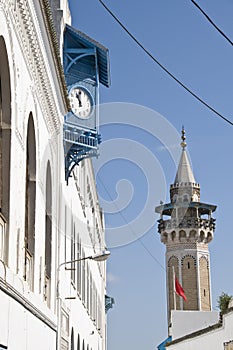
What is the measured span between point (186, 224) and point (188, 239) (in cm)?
147

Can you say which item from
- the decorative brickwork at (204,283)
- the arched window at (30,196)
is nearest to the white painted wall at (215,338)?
the arched window at (30,196)

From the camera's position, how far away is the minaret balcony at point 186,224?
231ft

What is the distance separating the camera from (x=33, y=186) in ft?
42.8

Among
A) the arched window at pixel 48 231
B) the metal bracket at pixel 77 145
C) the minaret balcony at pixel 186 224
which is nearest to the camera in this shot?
the arched window at pixel 48 231

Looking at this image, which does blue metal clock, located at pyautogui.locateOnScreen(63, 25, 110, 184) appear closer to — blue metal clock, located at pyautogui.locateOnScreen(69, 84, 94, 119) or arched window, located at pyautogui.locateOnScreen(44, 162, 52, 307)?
blue metal clock, located at pyautogui.locateOnScreen(69, 84, 94, 119)

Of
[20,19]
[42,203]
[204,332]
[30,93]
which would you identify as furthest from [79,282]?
[20,19]

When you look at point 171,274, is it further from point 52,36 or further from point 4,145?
point 4,145

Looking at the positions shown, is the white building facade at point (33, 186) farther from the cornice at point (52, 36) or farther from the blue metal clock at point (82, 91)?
the blue metal clock at point (82, 91)

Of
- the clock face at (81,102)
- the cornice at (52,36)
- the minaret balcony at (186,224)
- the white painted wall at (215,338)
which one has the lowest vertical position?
the white painted wall at (215,338)

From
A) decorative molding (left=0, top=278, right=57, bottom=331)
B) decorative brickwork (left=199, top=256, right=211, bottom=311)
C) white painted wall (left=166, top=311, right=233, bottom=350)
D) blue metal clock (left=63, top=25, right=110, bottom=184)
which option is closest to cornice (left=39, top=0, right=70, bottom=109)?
blue metal clock (left=63, top=25, right=110, bottom=184)

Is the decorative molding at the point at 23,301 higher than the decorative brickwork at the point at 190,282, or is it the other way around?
the decorative brickwork at the point at 190,282

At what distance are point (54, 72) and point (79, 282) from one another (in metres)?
10.8

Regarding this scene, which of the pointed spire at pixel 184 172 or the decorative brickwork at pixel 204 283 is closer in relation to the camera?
the decorative brickwork at pixel 204 283

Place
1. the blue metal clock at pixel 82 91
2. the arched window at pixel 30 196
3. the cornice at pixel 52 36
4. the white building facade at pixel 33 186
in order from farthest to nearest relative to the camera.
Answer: the blue metal clock at pixel 82 91
the cornice at pixel 52 36
the arched window at pixel 30 196
the white building facade at pixel 33 186
